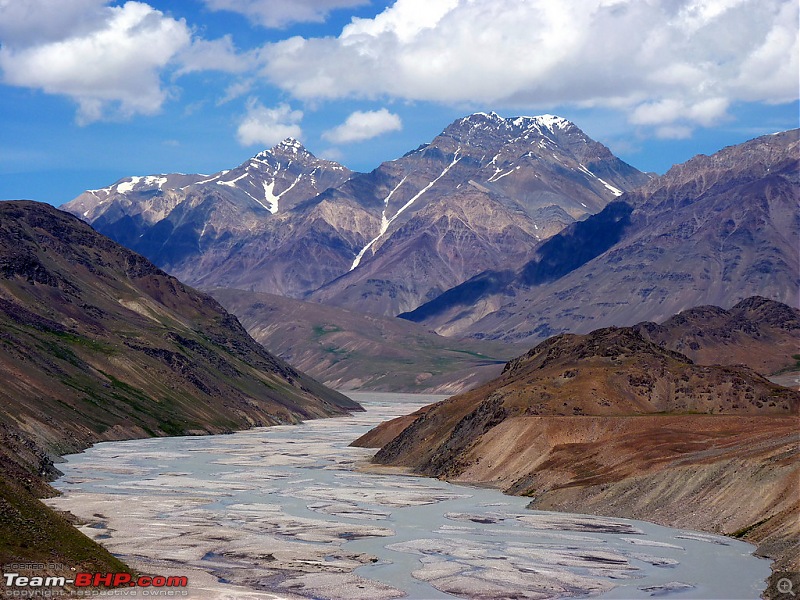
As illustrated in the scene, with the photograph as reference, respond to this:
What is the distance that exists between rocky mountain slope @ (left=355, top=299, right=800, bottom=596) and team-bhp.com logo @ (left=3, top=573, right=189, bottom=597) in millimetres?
38527

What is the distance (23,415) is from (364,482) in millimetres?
59300

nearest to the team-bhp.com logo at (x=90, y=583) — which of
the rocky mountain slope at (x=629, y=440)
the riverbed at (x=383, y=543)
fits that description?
the riverbed at (x=383, y=543)

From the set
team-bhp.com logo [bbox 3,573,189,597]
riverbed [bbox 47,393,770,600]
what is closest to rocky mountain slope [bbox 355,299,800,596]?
riverbed [bbox 47,393,770,600]

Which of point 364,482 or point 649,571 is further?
point 364,482

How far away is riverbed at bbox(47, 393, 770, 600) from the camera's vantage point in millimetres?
75125

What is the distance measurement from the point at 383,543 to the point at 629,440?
4323 cm

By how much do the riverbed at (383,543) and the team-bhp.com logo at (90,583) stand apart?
1.95 metres

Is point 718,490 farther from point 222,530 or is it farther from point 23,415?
point 23,415

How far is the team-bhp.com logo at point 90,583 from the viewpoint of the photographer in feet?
203

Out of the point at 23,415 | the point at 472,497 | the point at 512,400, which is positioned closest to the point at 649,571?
the point at 472,497

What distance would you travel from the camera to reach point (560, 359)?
18500 cm

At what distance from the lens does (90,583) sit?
2623 inches

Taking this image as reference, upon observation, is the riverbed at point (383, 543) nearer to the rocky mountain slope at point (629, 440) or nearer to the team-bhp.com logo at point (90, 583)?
the team-bhp.com logo at point (90, 583)

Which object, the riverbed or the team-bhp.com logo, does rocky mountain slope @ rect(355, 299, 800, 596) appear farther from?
the team-bhp.com logo
